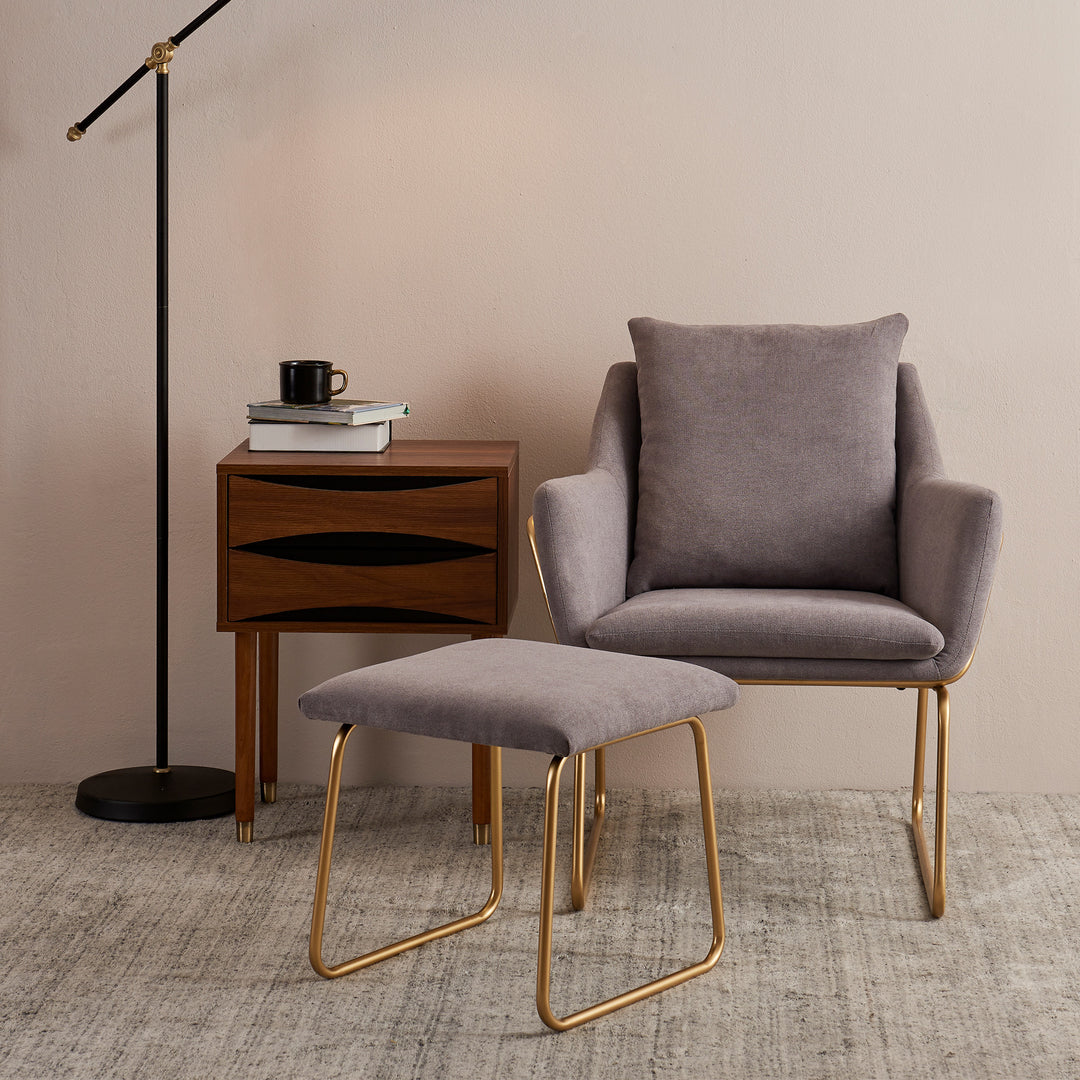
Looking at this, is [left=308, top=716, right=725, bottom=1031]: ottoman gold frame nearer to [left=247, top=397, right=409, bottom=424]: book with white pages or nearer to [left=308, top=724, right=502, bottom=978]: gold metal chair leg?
[left=308, top=724, right=502, bottom=978]: gold metal chair leg

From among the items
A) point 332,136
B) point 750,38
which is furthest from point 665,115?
point 332,136

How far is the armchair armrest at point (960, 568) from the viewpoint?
2037 millimetres

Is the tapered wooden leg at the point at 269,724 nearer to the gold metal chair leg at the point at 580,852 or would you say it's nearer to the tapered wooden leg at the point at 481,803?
the tapered wooden leg at the point at 481,803

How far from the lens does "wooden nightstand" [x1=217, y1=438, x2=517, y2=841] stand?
7.57ft

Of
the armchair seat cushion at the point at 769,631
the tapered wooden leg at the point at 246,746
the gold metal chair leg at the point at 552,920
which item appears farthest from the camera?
the tapered wooden leg at the point at 246,746

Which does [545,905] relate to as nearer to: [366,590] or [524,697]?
[524,697]

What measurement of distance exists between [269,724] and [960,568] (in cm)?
137

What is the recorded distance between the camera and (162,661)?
2.59 meters

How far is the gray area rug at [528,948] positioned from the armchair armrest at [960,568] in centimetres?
44

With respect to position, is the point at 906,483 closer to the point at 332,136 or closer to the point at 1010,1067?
the point at 1010,1067

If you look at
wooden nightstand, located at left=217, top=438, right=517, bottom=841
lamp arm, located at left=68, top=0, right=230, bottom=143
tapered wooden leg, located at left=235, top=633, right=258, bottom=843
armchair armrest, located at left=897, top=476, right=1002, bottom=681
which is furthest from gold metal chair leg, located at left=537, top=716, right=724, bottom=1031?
lamp arm, located at left=68, top=0, right=230, bottom=143

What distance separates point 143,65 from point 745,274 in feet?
4.07

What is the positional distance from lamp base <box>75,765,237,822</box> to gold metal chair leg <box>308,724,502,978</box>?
A: 0.65 meters

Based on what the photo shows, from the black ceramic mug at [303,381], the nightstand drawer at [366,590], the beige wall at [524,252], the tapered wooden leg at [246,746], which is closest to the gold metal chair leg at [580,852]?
the nightstand drawer at [366,590]
